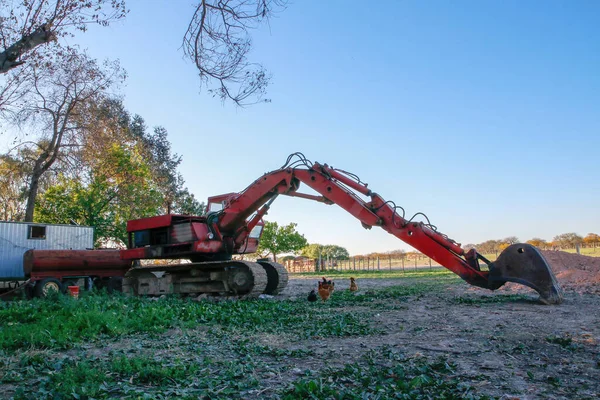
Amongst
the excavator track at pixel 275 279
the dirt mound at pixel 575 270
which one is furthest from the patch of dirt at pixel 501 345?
the dirt mound at pixel 575 270

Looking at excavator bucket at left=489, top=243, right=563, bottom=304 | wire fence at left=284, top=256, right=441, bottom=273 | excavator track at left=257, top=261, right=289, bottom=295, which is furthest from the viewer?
wire fence at left=284, top=256, right=441, bottom=273

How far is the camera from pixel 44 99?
22.9 m

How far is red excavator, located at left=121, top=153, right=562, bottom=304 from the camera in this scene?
10.2m

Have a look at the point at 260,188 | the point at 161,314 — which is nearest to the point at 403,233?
the point at 260,188

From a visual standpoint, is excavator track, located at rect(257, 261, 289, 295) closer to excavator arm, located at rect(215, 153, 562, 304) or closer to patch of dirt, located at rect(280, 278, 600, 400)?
excavator arm, located at rect(215, 153, 562, 304)

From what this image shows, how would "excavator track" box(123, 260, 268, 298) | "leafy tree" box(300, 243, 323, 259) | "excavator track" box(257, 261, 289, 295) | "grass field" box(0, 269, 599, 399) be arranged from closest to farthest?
"grass field" box(0, 269, 599, 399) < "excavator track" box(123, 260, 268, 298) < "excavator track" box(257, 261, 289, 295) < "leafy tree" box(300, 243, 323, 259)

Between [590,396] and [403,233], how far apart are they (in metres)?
6.99

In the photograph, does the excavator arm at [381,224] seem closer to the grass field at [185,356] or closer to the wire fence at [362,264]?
the grass field at [185,356]

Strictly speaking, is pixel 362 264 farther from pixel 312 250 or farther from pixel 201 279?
pixel 201 279

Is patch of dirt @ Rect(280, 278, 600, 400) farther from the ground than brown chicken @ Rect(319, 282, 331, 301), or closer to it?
closer to it

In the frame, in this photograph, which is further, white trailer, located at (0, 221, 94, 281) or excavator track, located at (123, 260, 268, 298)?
white trailer, located at (0, 221, 94, 281)

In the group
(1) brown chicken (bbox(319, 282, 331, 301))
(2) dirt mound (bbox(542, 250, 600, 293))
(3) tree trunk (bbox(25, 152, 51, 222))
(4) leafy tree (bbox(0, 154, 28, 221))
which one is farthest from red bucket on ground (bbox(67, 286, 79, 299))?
(4) leafy tree (bbox(0, 154, 28, 221))

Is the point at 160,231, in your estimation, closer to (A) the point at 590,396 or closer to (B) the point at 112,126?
(A) the point at 590,396

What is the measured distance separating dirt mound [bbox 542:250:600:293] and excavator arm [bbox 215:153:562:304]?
5811 mm
